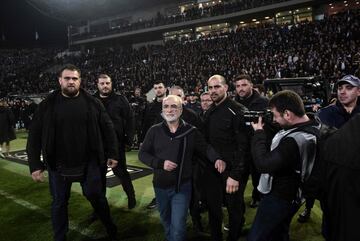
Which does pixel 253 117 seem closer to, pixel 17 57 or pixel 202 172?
pixel 202 172

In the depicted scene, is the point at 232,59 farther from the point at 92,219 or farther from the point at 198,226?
the point at 198,226

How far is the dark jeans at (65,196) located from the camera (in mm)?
3613

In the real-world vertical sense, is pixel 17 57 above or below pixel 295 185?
above

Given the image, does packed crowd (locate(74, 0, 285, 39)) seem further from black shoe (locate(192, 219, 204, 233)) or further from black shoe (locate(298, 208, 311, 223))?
black shoe (locate(192, 219, 204, 233))

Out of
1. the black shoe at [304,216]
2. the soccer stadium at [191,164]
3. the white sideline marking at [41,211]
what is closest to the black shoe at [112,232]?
the soccer stadium at [191,164]

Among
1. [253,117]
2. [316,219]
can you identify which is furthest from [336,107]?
[316,219]

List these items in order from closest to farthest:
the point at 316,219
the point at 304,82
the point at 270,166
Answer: the point at 270,166 < the point at 304,82 < the point at 316,219

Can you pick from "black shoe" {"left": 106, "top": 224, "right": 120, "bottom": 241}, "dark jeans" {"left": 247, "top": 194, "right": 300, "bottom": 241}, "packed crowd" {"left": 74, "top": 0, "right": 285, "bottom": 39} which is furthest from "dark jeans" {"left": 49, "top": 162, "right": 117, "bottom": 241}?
"packed crowd" {"left": 74, "top": 0, "right": 285, "bottom": 39}

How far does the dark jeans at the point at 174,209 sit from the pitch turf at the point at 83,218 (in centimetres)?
100

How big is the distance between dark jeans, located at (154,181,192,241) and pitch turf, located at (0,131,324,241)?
1.00 meters

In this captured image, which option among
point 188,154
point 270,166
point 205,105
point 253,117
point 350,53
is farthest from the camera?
point 350,53

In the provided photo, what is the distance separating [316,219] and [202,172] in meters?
1.91

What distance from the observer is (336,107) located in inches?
138

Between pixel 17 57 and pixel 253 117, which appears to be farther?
pixel 17 57
